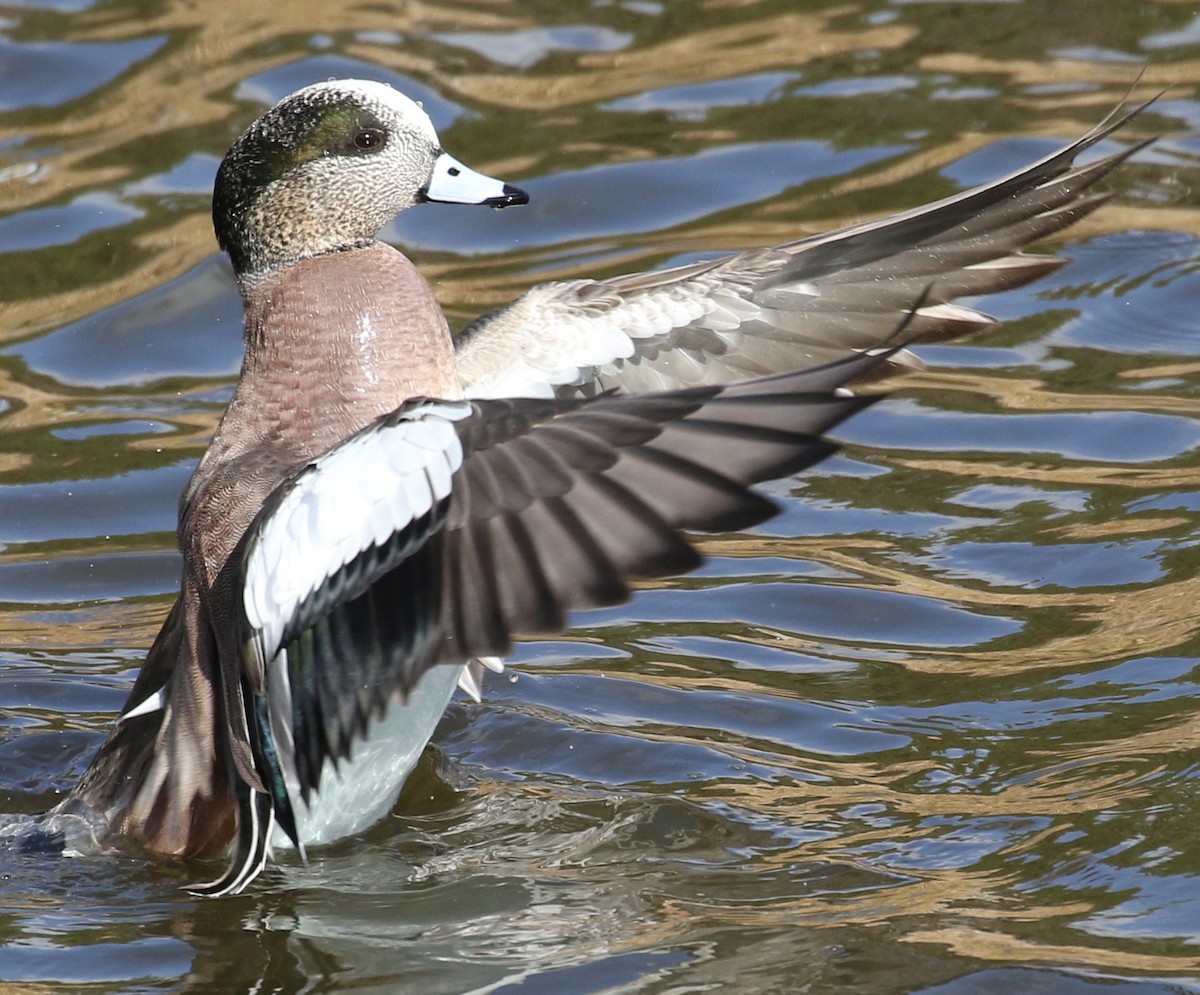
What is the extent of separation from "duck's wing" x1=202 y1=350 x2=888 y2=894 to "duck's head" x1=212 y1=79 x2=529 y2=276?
3.58 ft

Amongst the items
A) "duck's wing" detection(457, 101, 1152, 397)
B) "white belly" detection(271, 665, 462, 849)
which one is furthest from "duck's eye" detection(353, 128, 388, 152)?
"white belly" detection(271, 665, 462, 849)

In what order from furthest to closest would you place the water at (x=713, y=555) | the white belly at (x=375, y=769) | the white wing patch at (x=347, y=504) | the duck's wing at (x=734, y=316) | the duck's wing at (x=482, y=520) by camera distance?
the duck's wing at (x=734, y=316), the white belly at (x=375, y=769), the water at (x=713, y=555), the white wing patch at (x=347, y=504), the duck's wing at (x=482, y=520)

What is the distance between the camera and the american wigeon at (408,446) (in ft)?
12.0

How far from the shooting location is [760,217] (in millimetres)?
8242

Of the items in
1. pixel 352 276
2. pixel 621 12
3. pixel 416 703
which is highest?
pixel 621 12

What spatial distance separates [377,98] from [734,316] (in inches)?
43.3

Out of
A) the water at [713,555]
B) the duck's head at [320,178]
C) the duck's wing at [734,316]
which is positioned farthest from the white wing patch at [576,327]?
the water at [713,555]

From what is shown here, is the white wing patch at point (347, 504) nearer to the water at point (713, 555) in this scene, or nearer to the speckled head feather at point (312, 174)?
the water at point (713, 555)

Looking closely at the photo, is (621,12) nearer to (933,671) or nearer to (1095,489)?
(1095,489)

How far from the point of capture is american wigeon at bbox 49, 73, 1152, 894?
366cm

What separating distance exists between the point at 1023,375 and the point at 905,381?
408mm

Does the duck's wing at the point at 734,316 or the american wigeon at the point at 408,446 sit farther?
the duck's wing at the point at 734,316

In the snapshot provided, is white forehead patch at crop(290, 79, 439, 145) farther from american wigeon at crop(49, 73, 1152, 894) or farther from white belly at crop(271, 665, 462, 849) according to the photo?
white belly at crop(271, 665, 462, 849)

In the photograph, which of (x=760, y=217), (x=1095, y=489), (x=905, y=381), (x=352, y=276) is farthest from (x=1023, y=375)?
(x=352, y=276)
